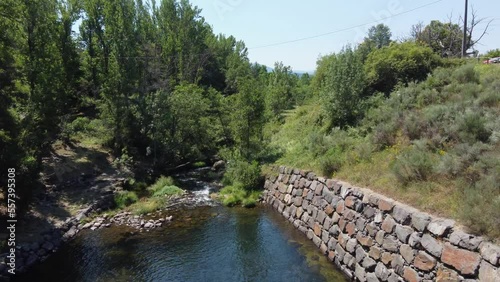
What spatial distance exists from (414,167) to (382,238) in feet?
7.61

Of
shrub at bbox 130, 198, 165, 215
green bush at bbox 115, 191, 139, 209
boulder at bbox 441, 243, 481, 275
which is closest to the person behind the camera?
boulder at bbox 441, 243, 481, 275

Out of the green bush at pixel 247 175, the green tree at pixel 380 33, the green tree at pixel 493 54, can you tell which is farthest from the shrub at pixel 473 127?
the green tree at pixel 380 33

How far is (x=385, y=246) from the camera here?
372 inches

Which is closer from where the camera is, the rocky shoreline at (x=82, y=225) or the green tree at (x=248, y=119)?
the rocky shoreline at (x=82, y=225)

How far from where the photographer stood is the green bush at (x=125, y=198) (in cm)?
1819

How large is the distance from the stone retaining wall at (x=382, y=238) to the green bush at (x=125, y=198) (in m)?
8.97

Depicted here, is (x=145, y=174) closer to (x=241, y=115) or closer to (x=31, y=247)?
(x=241, y=115)

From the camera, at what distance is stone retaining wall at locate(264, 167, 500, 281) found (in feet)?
23.2

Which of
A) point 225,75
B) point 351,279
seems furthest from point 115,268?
point 225,75

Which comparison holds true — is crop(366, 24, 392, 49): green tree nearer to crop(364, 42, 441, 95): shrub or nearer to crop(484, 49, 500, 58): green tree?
crop(484, 49, 500, 58): green tree

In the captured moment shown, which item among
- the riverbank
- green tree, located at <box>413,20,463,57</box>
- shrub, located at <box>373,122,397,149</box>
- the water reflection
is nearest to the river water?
the water reflection

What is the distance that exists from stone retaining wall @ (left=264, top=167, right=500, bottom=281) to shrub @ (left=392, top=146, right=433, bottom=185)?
92 cm

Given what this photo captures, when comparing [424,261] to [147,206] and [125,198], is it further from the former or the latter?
[125,198]

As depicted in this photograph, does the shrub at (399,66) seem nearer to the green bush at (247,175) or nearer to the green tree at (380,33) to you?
the green bush at (247,175)
